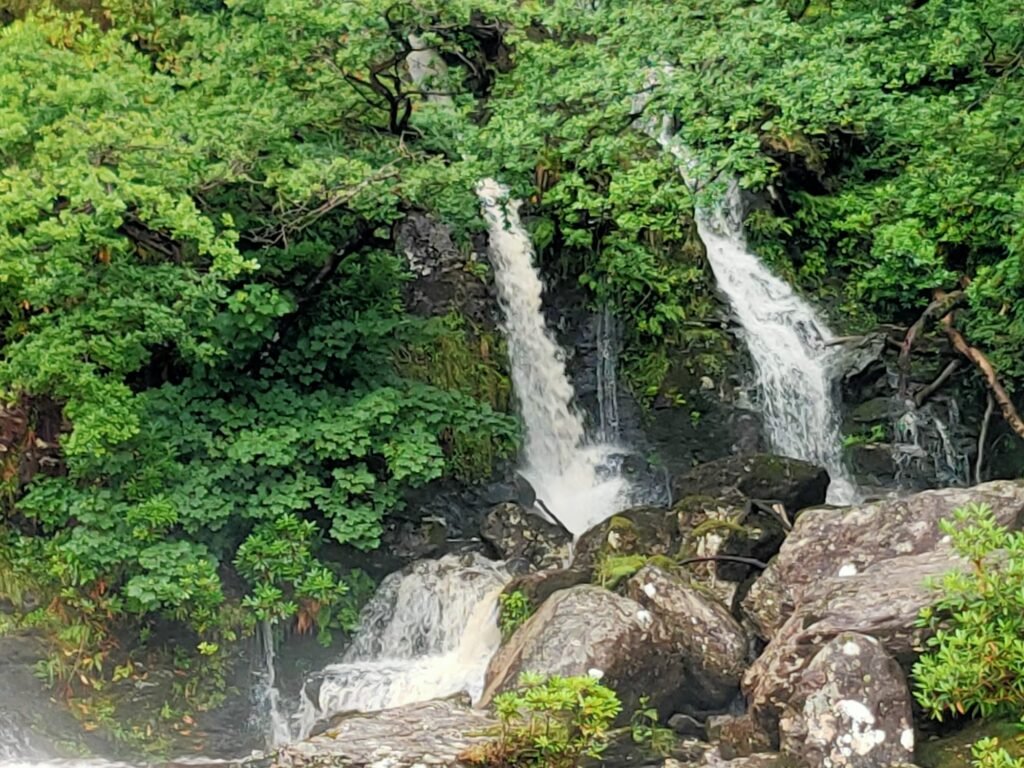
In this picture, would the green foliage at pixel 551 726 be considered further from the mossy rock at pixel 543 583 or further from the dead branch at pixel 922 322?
the dead branch at pixel 922 322

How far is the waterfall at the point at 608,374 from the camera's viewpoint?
11695 millimetres

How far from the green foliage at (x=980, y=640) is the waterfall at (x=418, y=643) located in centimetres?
352

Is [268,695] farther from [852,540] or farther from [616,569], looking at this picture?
[852,540]

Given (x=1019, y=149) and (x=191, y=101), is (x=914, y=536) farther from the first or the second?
(x=191, y=101)

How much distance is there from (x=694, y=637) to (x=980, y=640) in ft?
7.75

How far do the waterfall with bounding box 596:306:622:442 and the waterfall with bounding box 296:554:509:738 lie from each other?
2938mm

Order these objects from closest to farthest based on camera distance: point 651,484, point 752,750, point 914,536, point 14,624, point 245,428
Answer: point 752,750, point 914,536, point 14,624, point 245,428, point 651,484

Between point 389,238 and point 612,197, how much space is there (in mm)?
2063

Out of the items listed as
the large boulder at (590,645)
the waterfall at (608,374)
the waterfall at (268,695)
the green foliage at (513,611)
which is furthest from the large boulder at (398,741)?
the waterfall at (608,374)

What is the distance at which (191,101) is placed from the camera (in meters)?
8.53

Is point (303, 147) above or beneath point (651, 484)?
above

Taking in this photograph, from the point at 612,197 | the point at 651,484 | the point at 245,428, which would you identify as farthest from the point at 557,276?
the point at 245,428

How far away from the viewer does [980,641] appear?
5.06m

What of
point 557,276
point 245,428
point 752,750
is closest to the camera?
point 752,750
